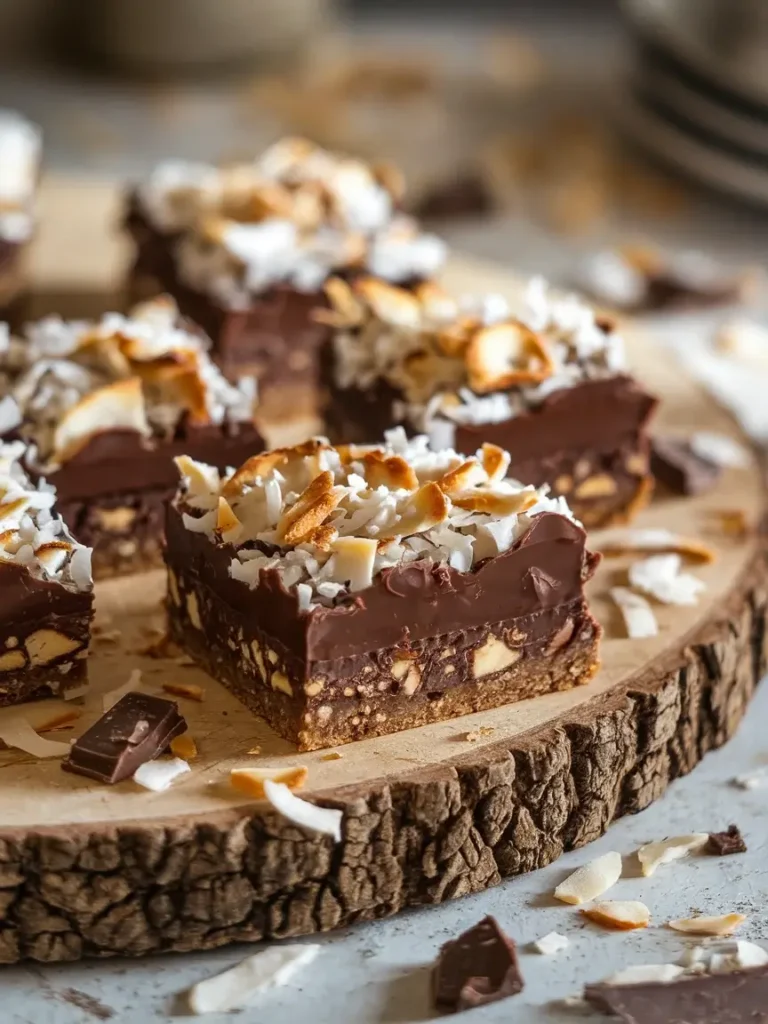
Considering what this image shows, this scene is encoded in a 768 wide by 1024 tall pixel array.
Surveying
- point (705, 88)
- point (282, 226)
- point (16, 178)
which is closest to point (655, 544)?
point (282, 226)

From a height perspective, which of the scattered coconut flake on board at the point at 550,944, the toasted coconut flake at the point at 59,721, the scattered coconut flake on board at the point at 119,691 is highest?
the toasted coconut flake at the point at 59,721

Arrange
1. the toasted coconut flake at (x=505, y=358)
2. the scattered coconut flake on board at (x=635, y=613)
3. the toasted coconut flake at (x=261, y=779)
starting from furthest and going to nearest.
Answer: the toasted coconut flake at (x=505, y=358) → the scattered coconut flake on board at (x=635, y=613) → the toasted coconut flake at (x=261, y=779)

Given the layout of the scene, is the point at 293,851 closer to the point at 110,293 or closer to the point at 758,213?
the point at 110,293

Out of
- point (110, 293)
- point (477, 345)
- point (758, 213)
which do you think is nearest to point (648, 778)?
point (477, 345)

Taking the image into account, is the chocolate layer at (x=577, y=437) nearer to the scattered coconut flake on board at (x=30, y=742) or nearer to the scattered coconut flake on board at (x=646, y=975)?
the scattered coconut flake on board at (x=30, y=742)

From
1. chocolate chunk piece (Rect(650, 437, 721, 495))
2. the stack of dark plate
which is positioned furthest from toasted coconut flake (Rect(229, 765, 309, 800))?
the stack of dark plate

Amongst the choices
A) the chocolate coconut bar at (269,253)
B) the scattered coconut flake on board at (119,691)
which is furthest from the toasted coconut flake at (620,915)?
the chocolate coconut bar at (269,253)
